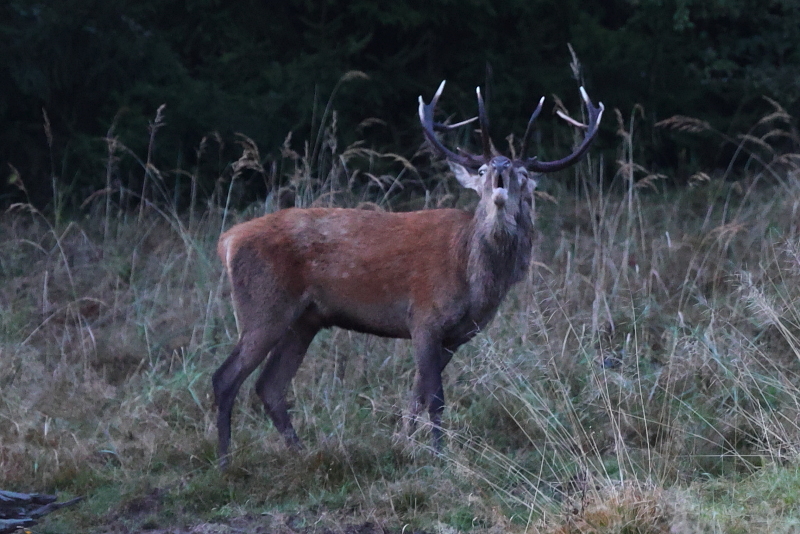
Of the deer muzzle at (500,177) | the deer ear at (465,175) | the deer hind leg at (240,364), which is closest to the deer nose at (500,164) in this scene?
the deer muzzle at (500,177)

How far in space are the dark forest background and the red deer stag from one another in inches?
156

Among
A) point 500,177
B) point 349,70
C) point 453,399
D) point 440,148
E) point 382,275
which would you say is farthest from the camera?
point 349,70

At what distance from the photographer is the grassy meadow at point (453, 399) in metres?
4.95

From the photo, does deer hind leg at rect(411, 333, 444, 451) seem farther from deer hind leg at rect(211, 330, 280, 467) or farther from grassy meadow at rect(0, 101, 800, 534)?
deer hind leg at rect(211, 330, 280, 467)

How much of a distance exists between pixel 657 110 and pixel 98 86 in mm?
6130

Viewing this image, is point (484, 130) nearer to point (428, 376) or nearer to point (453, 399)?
point (428, 376)

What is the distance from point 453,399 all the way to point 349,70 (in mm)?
5586

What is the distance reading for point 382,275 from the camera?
6434 millimetres

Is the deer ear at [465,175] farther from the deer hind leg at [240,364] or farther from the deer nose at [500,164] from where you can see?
the deer hind leg at [240,364]

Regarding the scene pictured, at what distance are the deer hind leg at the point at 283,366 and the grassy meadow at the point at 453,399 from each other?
150mm

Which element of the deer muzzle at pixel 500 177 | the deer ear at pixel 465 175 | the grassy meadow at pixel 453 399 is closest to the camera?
the grassy meadow at pixel 453 399

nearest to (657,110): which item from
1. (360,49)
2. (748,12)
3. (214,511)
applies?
(748,12)

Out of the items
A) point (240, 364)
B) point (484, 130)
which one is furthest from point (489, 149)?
point (240, 364)

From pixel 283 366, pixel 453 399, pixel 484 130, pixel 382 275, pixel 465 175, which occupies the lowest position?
pixel 453 399
